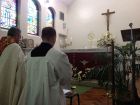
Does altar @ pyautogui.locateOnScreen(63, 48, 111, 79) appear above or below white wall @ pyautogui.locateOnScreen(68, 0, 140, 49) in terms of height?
below

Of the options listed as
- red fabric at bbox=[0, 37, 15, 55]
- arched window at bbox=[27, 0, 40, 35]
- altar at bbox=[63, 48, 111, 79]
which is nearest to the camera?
red fabric at bbox=[0, 37, 15, 55]

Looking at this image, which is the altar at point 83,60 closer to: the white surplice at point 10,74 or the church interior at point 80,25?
the church interior at point 80,25

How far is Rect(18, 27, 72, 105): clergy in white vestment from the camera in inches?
97.2

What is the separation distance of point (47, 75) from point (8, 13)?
5.40m

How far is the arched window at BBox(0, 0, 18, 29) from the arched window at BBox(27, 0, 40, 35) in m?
0.75

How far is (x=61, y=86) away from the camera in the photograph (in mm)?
2562

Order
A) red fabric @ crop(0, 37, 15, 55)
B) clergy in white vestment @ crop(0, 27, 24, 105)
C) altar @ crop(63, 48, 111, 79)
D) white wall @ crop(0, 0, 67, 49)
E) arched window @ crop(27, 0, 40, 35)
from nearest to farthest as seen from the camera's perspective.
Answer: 1. clergy in white vestment @ crop(0, 27, 24, 105)
2. red fabric @ crop(0, 37, 15, 55)
3. altar @ crop(63, 48, 111, 79)
4. white wall @ crop(0, 0, 67, 49)
5. arched window @ crop(27, 0, 40, 35)

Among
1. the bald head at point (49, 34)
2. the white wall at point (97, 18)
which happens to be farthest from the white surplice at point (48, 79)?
the white wall at point (97, 18)

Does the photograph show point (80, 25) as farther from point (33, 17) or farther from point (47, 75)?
point (47, 75)

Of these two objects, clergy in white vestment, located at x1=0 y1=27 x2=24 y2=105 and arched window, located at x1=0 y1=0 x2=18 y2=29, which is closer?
clergy in white vestment, located at x1=0 y1=27 x2=24 y2=105

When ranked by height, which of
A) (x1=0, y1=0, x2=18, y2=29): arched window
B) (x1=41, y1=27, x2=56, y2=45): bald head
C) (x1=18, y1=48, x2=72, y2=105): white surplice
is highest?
(x1=0, y1=0, x2=18, y2=29): arched window

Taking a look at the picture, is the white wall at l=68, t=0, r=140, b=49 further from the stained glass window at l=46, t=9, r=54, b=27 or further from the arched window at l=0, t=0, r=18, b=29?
the arched window at l=0, t=0, r=18, b=29

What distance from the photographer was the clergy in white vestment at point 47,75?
8.10 feet

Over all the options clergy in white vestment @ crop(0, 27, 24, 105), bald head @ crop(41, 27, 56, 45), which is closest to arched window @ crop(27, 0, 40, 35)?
bald head @ crop(41, 27, 56, 45)
